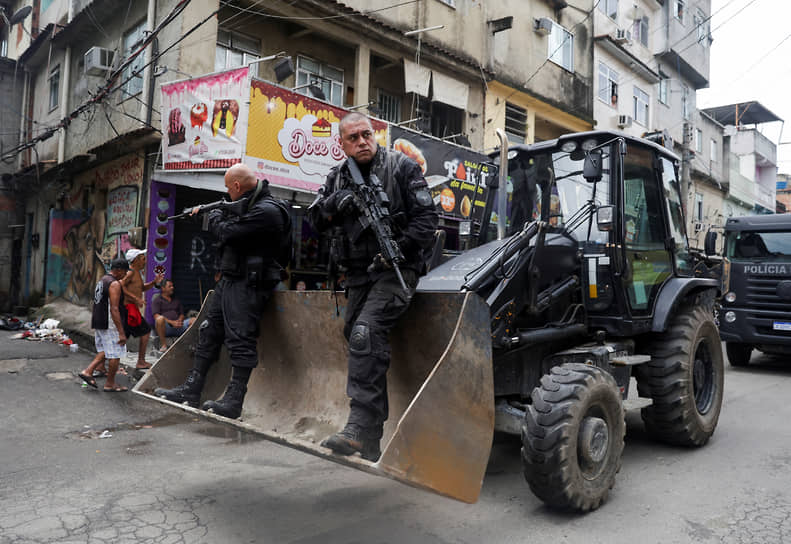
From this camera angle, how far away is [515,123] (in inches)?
653

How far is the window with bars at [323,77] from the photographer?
1234cm

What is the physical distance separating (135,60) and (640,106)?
1749 centimetres

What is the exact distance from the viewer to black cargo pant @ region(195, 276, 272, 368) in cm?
405

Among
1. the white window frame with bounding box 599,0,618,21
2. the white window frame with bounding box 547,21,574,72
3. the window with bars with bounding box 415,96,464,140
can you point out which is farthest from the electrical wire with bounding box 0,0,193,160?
the white window frame with bounding box 599,0,618,21

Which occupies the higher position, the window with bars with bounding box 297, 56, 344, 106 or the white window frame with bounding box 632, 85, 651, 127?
the white window frame with bounding box 632, 85, 651, 127

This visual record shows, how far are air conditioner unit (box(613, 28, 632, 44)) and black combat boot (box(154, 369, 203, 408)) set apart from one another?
1926 cm

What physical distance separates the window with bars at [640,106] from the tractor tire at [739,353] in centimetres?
1322

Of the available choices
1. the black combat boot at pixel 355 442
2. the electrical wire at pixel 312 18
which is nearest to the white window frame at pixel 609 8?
the electrical wire at pixel 312 18

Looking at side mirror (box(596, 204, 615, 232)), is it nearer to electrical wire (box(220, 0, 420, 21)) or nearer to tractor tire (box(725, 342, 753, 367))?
tractor tire (box(725, 342, 753, 367))

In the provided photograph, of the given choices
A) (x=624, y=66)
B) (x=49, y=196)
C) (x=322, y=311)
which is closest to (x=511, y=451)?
(x=322, y=311)

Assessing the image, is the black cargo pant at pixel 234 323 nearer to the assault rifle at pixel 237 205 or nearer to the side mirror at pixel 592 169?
the assault rifle at pixel 237 205

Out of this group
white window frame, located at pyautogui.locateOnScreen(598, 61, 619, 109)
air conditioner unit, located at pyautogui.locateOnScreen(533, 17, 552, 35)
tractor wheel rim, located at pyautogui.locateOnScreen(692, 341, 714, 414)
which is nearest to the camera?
tractor wheel rim, located at pyautogui.locateOnScreen(692, 341, 714, 414)

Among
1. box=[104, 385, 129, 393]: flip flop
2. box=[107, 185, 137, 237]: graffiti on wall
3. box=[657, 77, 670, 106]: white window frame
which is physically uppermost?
box=[657, 77, 670, 106]: white window frame

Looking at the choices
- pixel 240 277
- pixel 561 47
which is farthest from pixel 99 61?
pixel 561 47
